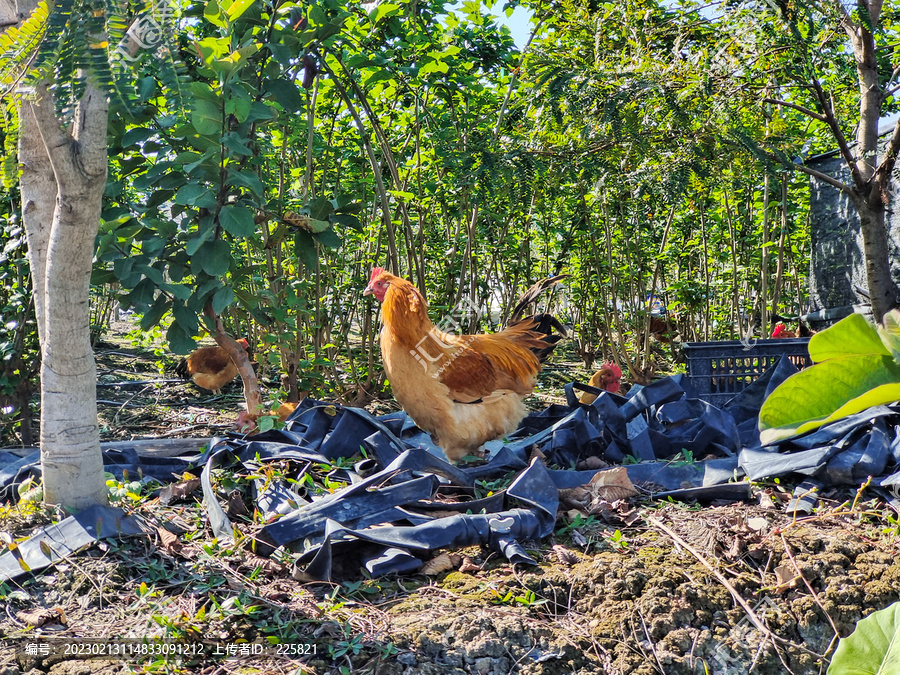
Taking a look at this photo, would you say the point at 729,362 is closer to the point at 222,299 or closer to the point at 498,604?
the point at 498,604

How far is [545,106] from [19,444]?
415 centimetres

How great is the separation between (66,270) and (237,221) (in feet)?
2.75

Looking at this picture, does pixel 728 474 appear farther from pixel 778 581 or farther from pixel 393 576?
pixel 393 576

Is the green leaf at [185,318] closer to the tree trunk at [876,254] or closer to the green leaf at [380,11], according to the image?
the green leaf at [380,11]

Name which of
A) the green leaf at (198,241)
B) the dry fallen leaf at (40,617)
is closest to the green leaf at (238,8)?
the green leaf at (198,241)

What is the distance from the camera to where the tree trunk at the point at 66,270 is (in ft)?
6.57

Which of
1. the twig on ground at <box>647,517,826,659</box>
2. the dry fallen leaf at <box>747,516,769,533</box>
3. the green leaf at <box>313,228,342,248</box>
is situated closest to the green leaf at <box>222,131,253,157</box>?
the green leaf at <box>313,228,342,248</box>

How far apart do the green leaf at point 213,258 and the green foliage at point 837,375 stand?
8.68ft

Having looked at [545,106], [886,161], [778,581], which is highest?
[545,106]

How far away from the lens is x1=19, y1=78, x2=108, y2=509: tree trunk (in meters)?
2.00

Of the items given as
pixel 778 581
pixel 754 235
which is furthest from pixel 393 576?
pixel 754 235

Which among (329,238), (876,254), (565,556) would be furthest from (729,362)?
(329,238)

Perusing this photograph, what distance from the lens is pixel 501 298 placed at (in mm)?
7633

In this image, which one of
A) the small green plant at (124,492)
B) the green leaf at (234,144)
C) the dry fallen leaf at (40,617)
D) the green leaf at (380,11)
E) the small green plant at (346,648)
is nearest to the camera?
the small green plant at (346,648)
